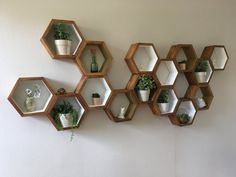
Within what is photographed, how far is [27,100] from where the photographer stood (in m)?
1.84

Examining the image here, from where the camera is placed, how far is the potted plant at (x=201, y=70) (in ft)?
8.11

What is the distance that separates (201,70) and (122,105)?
89 centimetres

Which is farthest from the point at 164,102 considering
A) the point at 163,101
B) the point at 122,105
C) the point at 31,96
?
the point at 31,96

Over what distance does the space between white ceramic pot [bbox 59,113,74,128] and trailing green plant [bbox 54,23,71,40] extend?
59cm

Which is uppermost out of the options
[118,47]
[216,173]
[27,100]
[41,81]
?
[118,47]

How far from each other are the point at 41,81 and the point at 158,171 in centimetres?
139

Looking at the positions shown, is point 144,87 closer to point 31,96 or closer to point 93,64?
point 93,64

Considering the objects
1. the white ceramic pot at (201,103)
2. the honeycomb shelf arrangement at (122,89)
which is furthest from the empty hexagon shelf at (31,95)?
the white ceramic pot at (201,103)

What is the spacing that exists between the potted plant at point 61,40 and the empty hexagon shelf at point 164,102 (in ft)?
2.95
